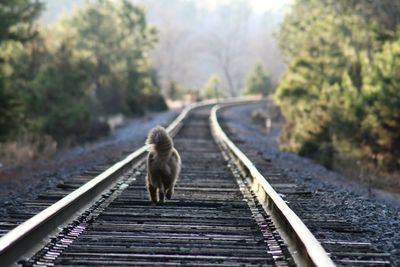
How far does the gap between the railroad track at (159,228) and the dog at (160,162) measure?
0.90 feet

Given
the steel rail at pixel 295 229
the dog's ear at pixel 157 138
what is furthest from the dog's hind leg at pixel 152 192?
the steel rail at pixel 295 229

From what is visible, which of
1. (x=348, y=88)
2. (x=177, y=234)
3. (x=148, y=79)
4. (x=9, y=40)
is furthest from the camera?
(x=148, y=79)

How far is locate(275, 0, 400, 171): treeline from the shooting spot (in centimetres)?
1844

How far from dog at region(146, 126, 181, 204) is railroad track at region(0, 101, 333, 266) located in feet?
0.90

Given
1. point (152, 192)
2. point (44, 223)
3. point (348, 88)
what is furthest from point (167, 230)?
point (348, 88)

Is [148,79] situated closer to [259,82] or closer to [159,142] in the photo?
[259,82]

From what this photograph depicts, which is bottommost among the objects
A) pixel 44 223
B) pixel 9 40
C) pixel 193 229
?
pixel 193 229

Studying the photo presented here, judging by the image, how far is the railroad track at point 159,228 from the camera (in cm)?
502

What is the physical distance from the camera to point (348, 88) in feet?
70.9

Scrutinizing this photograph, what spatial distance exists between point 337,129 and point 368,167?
2.42 metres

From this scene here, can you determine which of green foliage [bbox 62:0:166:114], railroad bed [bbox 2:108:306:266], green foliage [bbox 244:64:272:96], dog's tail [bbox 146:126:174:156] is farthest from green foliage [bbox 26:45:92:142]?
green foliage [bbox 244:64:272:96]

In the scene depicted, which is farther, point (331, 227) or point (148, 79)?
point (148, 79)

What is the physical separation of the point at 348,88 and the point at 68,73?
39.9ft

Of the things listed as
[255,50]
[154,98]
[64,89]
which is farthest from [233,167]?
[255,50]
